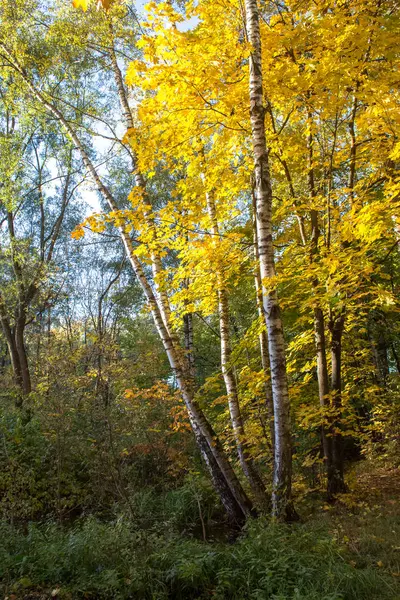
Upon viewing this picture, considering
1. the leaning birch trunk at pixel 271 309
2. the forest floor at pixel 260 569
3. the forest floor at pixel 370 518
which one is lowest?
the forest floor at pixel 370 518

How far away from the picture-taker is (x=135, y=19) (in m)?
7.18

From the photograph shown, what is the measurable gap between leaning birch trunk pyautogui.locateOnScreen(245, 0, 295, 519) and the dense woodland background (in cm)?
2

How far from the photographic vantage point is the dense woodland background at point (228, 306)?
3.34m

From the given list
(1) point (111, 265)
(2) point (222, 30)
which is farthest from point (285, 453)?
(1) point (111, 265)

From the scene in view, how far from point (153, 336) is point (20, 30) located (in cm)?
1107

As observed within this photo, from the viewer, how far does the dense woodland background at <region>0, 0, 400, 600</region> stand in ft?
11.0

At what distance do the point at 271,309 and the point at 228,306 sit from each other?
229 centimetres

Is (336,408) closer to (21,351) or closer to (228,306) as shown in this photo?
(228,306)

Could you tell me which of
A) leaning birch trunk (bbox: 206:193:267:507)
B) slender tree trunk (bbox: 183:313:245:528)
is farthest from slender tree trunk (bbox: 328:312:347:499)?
slender tree trunk (bbox: 183:313:245:528)

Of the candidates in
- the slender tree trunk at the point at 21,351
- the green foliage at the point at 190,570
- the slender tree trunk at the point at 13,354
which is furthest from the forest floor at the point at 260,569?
the slender tree trunk at the point at 13,354

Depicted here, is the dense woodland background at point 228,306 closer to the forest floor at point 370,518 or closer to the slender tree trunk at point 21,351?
the forest floor at point 370,518

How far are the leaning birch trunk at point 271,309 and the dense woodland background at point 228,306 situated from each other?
0.07ft

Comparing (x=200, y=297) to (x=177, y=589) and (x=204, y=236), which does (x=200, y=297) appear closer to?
(x=204, y=236)

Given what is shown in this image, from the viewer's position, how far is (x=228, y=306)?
6398mm
